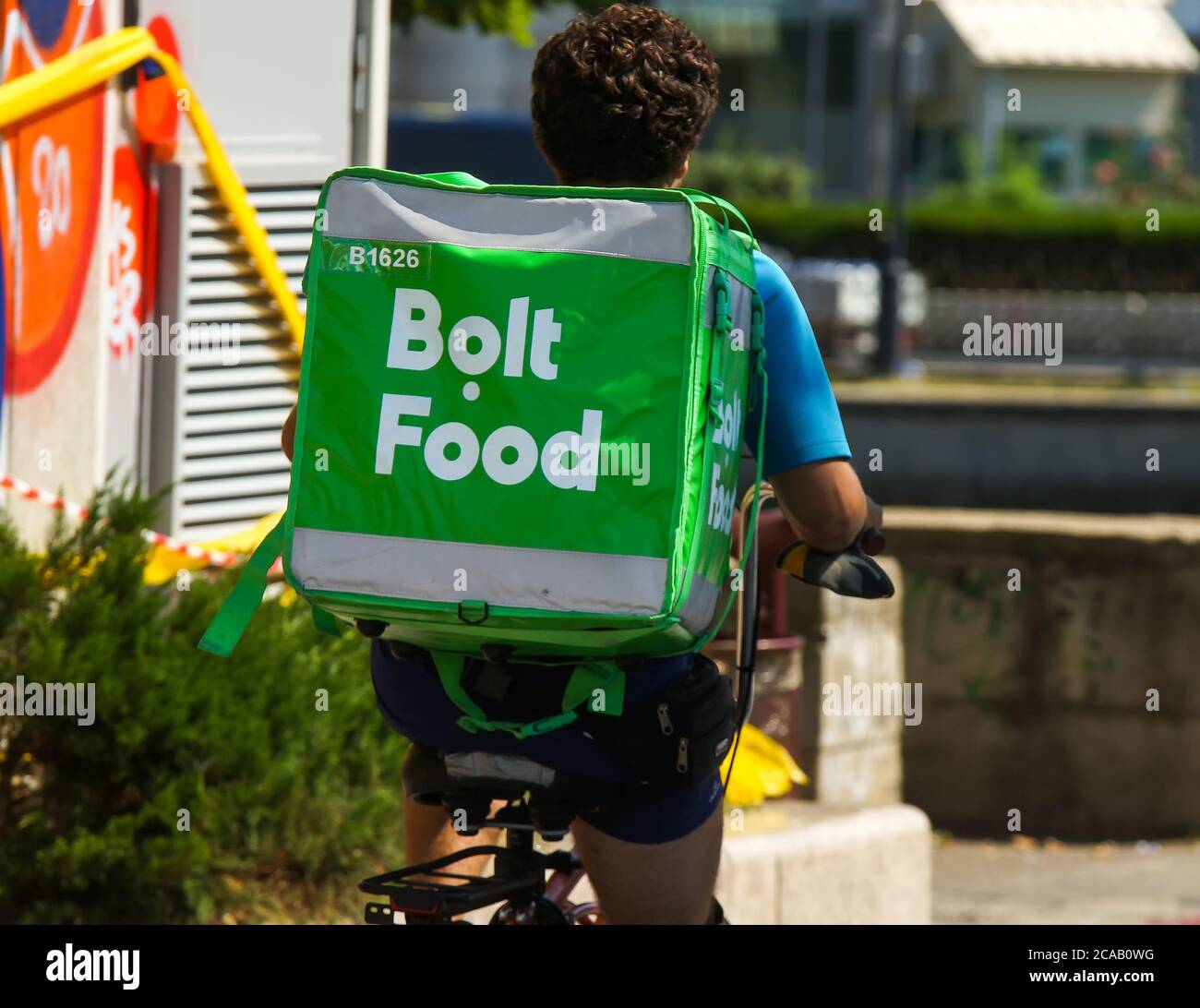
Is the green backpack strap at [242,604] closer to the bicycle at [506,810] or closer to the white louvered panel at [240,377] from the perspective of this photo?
the bicycle at [506,810]

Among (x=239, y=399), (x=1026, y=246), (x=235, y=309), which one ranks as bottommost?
(x=239, y=399)

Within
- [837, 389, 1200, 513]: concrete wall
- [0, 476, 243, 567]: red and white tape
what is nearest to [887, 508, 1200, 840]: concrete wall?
[0, 476, 243, 567]: red and white tape

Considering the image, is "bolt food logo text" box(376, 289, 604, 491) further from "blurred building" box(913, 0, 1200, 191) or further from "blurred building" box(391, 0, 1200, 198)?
"blurred building" box(913, 0, 1200, 191)

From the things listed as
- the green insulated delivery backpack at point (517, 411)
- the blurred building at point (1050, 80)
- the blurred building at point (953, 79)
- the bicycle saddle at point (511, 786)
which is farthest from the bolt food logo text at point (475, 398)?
the blurred building at point (1050, 80)

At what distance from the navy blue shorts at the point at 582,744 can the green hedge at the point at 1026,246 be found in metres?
34.5

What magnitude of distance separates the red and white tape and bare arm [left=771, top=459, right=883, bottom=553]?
2.77m

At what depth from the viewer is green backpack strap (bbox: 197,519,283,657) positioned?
305cm

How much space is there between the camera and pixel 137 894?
5094 mm

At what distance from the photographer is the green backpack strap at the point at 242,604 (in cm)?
305

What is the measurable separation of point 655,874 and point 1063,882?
5309mm

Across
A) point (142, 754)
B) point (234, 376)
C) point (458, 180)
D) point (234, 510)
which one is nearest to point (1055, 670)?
point (234, 510)

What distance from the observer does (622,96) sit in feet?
9.60

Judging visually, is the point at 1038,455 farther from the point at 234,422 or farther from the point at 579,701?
the point at 579,701
